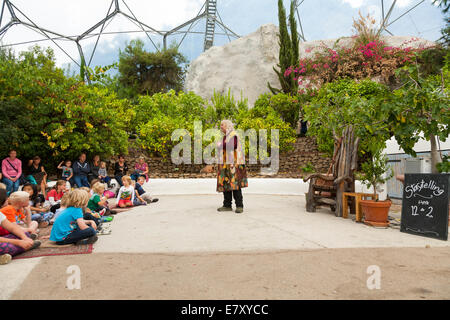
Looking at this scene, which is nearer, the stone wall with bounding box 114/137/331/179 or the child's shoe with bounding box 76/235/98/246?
the child's shoe with bounding box 76/235/98/246

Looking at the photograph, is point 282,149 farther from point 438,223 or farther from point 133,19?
point 133,19

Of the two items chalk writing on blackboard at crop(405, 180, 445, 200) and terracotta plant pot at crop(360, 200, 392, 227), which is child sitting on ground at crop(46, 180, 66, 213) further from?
chalk writing on blackboard at crop(405, 180, 445, 200)

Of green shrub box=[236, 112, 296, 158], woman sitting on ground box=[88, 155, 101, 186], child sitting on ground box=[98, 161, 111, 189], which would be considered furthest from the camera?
→ green shrub box=[236, 112, 296, 158]

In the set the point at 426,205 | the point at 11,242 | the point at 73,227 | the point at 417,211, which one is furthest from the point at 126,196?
the point at 426,205

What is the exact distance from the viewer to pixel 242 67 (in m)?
21.3

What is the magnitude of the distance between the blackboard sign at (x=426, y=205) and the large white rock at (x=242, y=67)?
16107mm

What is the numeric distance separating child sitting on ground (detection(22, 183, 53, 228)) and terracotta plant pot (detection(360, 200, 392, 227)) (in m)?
5.26

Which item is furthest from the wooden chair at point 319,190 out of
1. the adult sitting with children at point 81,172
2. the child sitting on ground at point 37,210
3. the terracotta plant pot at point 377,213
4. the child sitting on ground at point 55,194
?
the adult sitting with children at point 81,172

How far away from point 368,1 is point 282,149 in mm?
15764

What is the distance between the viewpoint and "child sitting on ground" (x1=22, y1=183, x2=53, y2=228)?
15.7 feet

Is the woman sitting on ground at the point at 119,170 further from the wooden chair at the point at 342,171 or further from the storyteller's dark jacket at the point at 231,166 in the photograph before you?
the wooden chair at the point at 342,171

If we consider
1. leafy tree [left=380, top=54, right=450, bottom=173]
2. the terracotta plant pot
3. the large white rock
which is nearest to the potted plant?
the terracotta plant pot

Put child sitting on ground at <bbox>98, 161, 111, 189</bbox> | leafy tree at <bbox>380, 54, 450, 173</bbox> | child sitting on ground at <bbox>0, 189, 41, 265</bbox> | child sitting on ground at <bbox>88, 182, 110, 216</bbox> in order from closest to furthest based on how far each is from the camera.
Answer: child sitting on ground at <bbox>0, 189, 41, 265</bbox>
leafy tree at <bbox>380, 54, 450, 173</bbox>
child sitting on ground at <bbox>88, 182, 110, 216</bbox>
child sitting on ground at <bbox>98, 161, 111, 189</bbox>
